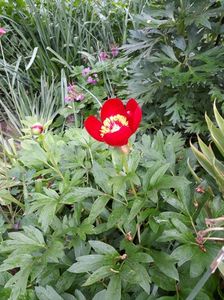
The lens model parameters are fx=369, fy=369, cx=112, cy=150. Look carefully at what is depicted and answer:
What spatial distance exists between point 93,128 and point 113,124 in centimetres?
5

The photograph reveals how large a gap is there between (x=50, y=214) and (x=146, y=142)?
385 millimetres

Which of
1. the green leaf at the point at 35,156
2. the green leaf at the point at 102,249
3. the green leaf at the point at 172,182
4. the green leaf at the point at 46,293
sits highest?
the green leaf at the point at 172,182

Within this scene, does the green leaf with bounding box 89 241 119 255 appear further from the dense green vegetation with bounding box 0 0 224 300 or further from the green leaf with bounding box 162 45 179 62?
the green leaf with bounding box 162 45 179 62

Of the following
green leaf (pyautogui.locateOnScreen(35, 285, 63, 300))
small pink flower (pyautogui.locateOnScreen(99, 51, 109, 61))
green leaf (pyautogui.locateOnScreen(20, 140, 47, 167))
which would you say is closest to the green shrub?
green leaf (pyautogui.locateOnScreen(35, 285, 63, 300))

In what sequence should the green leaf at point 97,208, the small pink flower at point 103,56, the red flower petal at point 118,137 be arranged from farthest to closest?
the small pink flower at point 103,56 → the green leaf at point 97,208 → the red flower petal at point 118,137

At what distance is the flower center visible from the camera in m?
0.83

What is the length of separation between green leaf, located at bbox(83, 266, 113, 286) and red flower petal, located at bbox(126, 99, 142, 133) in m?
0.31

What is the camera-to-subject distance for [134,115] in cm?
82

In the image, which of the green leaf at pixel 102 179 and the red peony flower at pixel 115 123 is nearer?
the red peony flower at pixel 115 123

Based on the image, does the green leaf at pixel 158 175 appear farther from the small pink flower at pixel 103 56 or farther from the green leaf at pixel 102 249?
the small pink flower at pixel 103 56

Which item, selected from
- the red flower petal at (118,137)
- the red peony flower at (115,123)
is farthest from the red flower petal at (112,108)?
the red flower petal at (118,137)

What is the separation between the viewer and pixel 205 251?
790 mm

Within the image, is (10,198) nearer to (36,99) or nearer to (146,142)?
(146,142)

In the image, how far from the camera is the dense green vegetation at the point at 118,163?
2.75ft
